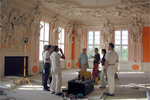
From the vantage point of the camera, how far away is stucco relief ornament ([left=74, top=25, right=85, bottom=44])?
1261cm

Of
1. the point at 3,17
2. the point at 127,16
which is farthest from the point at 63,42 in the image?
the point at 3,17

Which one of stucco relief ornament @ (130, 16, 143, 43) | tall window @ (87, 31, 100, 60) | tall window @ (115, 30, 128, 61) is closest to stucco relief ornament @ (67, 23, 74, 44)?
tall window @ (87, 31, 100, 60)

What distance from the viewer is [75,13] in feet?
35.4

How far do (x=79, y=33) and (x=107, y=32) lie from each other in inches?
87.7

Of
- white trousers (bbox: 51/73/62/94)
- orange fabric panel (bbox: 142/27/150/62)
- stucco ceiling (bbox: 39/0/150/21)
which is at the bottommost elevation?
white trousers (bbox: 51/73/62/94)

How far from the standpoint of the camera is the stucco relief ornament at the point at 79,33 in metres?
12.6

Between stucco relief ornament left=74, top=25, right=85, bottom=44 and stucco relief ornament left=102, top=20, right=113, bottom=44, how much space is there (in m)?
1.70

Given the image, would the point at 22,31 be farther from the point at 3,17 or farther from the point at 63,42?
the point at 63,42

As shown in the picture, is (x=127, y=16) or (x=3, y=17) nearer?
(x=3, y=17)

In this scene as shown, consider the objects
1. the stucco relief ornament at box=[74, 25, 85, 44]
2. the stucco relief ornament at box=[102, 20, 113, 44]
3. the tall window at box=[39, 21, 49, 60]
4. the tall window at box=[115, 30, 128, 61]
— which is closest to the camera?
the tall window at box=[39, 21, 49, 60]

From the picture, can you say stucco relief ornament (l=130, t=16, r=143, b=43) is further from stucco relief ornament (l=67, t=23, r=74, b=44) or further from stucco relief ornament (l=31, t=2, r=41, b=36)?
stucco relief ornament (l=31, t=2, r=41, b=36)

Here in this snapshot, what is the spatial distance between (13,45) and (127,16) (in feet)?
26.6

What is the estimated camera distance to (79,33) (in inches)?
497

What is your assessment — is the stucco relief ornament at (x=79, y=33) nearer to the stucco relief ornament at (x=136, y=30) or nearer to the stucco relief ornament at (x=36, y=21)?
the stucco relief ornament at (x=136, y=30)
